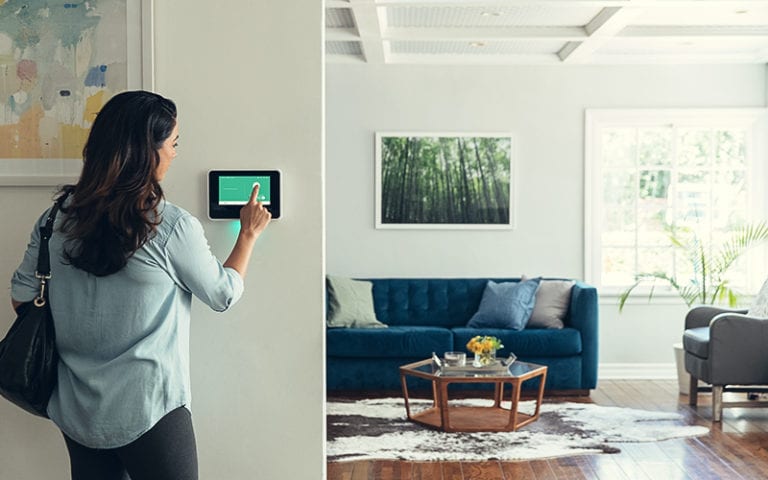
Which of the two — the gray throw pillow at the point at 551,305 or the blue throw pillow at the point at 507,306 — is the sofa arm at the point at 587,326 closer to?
the gray throw pillow at the point at 551,305

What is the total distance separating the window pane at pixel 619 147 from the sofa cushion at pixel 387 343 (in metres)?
Result: 2.21

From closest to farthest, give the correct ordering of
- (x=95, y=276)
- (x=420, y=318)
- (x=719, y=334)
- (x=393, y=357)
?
(x=95, y=276), (x=719, y=334), (x=393, y=357), (x=420, y=318)

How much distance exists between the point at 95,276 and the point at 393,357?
4.74 m

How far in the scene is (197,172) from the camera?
2.64 metres

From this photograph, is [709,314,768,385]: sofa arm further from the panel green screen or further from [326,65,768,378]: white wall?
the panel green screen

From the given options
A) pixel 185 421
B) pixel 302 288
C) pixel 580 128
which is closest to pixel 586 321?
pixel 580 128

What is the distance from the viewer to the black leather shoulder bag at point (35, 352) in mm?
2088

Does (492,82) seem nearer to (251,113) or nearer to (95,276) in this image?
(251,113)

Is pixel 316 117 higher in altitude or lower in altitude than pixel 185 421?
higher

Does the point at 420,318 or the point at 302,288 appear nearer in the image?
the point at 302,288

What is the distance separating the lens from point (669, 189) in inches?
304

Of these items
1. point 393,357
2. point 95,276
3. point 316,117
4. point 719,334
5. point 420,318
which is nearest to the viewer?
point 95,276

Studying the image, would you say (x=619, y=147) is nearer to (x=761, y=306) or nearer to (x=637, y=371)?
(x=637, y=371)

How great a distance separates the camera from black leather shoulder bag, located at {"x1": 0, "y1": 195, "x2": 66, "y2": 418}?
6.85ft
